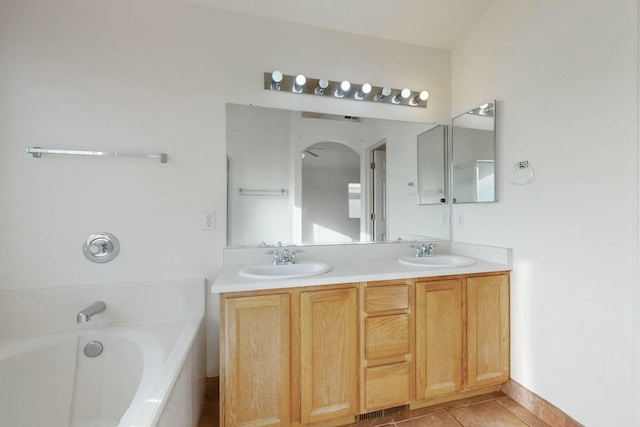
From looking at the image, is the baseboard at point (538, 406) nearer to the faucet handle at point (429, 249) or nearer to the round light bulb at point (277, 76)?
the faucet handle at point (429, 249)

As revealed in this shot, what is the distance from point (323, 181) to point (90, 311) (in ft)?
5.07

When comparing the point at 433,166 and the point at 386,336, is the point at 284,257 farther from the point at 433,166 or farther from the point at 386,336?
the point at 433,166

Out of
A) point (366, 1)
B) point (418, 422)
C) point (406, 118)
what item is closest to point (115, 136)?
point (366, 1)

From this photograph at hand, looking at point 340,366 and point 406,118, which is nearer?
point 340,366

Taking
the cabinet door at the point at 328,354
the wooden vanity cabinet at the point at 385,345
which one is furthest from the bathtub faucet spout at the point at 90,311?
the wooden vanity cabinet at the point at 385,345

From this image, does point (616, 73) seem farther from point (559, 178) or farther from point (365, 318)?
point (365, 318)

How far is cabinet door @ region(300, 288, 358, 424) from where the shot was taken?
53.2 inches

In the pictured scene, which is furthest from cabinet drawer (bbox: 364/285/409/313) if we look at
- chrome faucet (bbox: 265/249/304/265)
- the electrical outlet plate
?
the electrical outlet plate

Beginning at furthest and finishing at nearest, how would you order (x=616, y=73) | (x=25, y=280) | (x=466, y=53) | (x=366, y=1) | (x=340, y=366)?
(x=466, y=53)
(x=366, y=1)
(x=25, y=280)
(x=340, y=366)
(x=616, y=73)

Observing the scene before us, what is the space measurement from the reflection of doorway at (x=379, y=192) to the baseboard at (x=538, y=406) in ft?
3.98

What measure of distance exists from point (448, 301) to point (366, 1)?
76.5 inches

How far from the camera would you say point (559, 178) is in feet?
4.61

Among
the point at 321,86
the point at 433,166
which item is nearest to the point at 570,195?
the point at 433,166

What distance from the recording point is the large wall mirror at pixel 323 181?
70.7 inches
